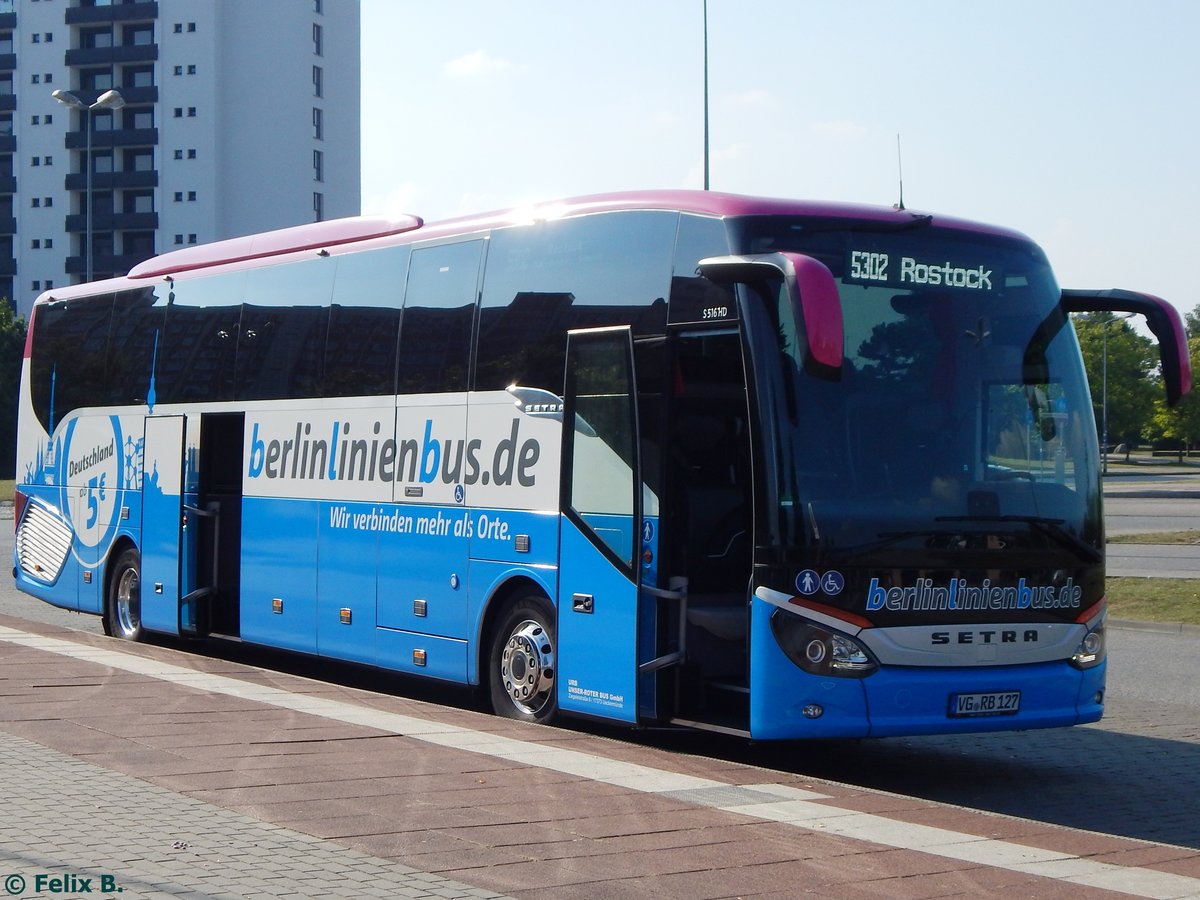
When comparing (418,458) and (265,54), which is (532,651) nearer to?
(418,458)

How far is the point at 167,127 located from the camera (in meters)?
103

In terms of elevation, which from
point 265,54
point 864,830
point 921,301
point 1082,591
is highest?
point 265,54

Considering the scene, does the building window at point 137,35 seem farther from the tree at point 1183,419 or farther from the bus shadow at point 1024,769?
the bus shadow at point 1024,769

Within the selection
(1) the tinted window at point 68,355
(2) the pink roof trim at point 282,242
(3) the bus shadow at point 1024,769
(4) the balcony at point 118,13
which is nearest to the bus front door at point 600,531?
(3) the bus shadow at point 1024,769

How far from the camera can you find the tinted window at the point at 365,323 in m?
12.7

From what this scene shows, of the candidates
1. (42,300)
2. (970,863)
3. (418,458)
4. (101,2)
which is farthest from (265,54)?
(970,863)

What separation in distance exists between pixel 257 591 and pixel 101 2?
10001 cm

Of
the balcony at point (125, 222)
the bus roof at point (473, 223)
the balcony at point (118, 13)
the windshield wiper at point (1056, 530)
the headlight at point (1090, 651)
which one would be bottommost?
the headlight at point (1090, 651)

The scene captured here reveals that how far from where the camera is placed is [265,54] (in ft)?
336

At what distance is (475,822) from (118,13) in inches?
4134

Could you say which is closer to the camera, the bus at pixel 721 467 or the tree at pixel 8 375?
the bus at pixel 721 467

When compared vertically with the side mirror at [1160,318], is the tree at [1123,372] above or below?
above

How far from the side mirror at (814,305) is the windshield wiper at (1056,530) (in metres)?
1.74

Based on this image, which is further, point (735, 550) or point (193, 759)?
point (735, 550)
